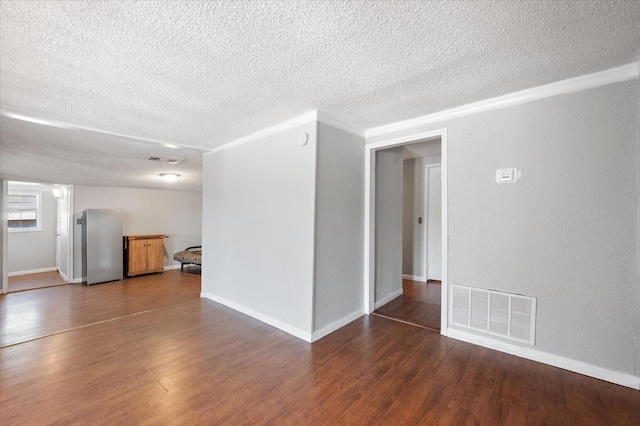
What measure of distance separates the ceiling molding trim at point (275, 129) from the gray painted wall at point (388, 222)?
1291 mm

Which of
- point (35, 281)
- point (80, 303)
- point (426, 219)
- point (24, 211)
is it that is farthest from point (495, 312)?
point (24, 211)

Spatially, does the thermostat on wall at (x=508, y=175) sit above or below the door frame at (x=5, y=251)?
above

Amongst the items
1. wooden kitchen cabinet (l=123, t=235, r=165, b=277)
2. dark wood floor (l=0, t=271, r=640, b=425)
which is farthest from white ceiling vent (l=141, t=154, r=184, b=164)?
wooden kitchen cabinet (l=123, t=235, r=165, b=277)

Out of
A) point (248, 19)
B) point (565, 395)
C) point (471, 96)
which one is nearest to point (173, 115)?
point (248, 19)

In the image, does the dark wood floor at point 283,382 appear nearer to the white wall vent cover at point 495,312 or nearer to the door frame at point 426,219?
the white wall vent cover at point 495,312

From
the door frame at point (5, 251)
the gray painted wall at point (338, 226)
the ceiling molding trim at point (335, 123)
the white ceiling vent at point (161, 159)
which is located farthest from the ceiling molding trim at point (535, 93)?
the door frame at point (5, 251)

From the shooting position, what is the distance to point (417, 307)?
11.9 feet

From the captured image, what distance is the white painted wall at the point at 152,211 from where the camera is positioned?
5984 millimetres

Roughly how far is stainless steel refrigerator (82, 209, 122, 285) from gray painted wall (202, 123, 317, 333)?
2972 millimetres

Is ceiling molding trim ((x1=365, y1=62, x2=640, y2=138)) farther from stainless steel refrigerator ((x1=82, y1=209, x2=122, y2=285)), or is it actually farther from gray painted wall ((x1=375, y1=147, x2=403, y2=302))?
stainless steel refrigerator ((x1=82, y1=209, x2=122, y2=285))

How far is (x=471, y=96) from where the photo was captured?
241 centimetres

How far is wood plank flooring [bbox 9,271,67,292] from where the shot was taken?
536 centimetres

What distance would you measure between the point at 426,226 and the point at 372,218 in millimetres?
2227

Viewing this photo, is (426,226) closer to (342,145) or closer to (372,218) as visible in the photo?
(372,218)
